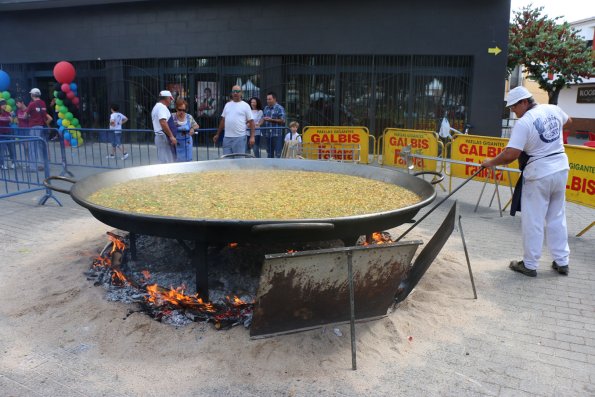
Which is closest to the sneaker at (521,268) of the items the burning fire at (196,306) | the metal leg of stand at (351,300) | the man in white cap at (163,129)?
the metal leg of stand at (351,300)

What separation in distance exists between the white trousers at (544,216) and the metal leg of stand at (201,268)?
126 inches

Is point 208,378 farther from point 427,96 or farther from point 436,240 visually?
point 427,96

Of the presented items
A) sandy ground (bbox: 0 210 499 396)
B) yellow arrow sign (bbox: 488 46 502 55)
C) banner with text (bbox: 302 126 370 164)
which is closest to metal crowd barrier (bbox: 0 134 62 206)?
sandy ground (bbox: 0 210 499 396)

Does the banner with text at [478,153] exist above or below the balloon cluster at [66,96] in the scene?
below

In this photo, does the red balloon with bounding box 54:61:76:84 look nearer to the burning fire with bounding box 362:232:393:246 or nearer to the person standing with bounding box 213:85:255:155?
the person standing with bounding box 213:85:255:155

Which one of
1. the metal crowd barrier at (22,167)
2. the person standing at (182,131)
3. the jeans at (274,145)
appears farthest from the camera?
the jeans at (274,145)

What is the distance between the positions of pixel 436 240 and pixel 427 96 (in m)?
11.2

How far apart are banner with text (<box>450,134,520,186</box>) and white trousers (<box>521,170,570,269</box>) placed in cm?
296

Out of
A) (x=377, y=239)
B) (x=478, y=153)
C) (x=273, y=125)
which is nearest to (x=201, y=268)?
(x=377, y=239)

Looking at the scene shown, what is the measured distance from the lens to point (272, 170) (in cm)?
573

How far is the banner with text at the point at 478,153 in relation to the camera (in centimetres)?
816

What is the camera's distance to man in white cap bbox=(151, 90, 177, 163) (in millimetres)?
7879

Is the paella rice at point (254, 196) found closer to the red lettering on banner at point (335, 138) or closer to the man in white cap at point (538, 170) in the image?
the man in white cap at point (538, 170)

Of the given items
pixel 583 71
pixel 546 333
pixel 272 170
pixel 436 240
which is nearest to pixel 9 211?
pixel 272 170
